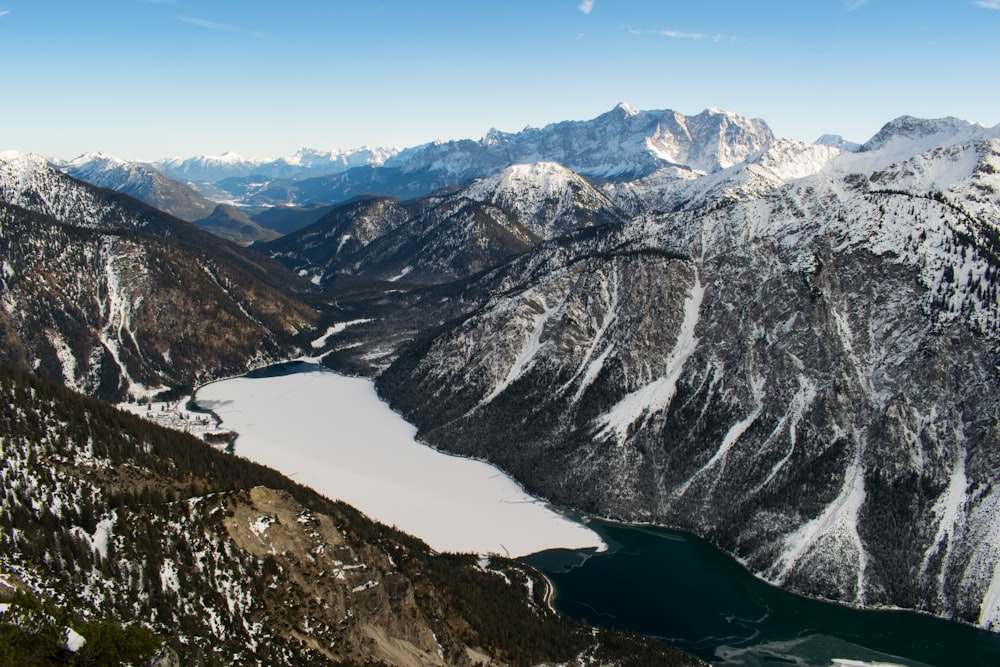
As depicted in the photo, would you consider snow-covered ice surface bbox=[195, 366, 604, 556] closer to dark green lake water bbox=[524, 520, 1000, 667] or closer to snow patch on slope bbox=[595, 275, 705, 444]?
dark green lake water bbox=[524, 520, 1000, 667]

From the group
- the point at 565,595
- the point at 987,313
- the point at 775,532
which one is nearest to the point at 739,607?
the point at 775,532

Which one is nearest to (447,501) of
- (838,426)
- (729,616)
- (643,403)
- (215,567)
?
(643,403)

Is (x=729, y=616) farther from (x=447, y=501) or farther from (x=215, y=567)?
(x=215, y=567)

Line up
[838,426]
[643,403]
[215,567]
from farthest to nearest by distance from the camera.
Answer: [643,403] → [838,426] → [215,567]

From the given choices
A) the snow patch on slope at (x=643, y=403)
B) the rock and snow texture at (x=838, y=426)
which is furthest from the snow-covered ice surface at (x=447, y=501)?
the snow patch on slope at (x=643, y=403)

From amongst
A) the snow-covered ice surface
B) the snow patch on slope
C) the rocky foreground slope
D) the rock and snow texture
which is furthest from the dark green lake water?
the snow patch on slope

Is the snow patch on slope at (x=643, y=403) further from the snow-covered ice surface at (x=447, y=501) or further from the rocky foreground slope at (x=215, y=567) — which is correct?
the rocky foreground slope at (x=215, y=567)

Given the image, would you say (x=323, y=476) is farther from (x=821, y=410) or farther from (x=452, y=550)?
(x=821, y=410)

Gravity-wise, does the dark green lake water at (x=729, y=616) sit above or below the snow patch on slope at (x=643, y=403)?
below

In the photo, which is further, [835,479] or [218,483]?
[835,479]
